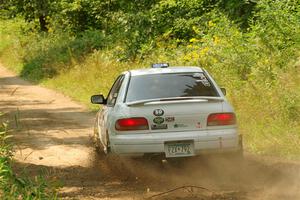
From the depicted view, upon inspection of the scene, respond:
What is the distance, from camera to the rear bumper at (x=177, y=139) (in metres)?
8.17

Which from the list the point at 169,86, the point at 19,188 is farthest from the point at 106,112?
the point at 19,188

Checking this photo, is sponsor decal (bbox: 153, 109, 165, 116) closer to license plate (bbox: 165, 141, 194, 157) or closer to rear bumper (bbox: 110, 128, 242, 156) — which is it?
rear bumper (bbox: 110, 128, 242, 156)

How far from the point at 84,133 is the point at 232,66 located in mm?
4107

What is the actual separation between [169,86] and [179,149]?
1.10 metres

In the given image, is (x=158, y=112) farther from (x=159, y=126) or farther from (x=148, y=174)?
(x=148, y=174)

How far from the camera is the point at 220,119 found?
327 inches

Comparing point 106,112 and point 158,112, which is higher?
point 158,112

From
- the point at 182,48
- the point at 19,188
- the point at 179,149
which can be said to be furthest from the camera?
the point at 182,48

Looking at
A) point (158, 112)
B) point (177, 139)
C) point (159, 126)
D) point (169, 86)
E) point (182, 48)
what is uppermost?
point (169, 86)

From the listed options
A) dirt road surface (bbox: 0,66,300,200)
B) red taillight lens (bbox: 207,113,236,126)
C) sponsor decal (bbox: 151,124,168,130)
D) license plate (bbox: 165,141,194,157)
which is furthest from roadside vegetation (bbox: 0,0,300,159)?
sponsor decal (bbox: 151,124,168,130)

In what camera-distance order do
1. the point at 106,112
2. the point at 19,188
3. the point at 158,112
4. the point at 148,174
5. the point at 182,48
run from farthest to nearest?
the point at 182,48 < the point at 106,112 < the point at 148,174 < the point at 158,112 < the point at 19,188

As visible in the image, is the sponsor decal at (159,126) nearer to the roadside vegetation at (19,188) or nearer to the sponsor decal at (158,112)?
the sponsor decal at (158,112)

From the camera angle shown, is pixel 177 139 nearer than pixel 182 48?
Yes

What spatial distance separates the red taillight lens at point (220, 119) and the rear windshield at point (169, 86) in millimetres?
480
